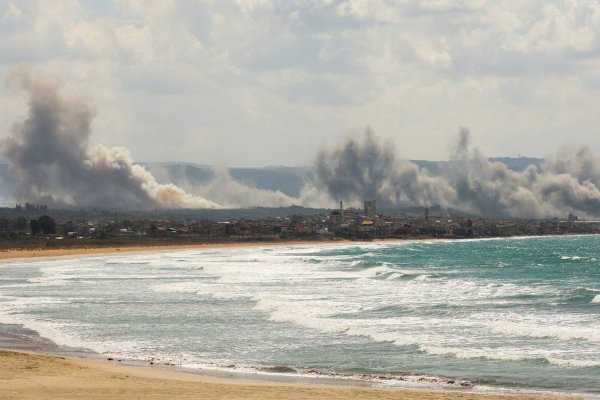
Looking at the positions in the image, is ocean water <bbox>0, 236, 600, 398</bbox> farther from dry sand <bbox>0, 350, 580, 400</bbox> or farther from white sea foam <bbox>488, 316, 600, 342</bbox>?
dry sand <bbox>0, 350, 580, 400</bbox>

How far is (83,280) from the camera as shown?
81.2 meters

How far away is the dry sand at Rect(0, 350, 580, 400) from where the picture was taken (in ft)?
90.7

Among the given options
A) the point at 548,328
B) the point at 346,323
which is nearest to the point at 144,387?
the point at 346,323

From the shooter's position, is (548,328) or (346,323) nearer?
(548,328)

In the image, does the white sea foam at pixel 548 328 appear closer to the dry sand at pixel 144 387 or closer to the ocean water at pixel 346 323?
the ocean water at pixel 346 323

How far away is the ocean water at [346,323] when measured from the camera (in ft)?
112

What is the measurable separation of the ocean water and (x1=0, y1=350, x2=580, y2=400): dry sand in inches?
89.8

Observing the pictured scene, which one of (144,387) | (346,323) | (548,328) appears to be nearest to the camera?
(144,387)

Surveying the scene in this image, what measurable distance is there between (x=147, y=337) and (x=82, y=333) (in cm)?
340

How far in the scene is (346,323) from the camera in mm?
46906

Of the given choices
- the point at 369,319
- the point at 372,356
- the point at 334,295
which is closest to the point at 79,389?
the point at 372,356

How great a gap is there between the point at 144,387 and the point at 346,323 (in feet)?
62.0

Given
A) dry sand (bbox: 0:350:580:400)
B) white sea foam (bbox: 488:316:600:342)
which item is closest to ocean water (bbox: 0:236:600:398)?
white sea foam (bbox: 488:316:600:342)

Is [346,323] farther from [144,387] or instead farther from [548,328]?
[144,387]
